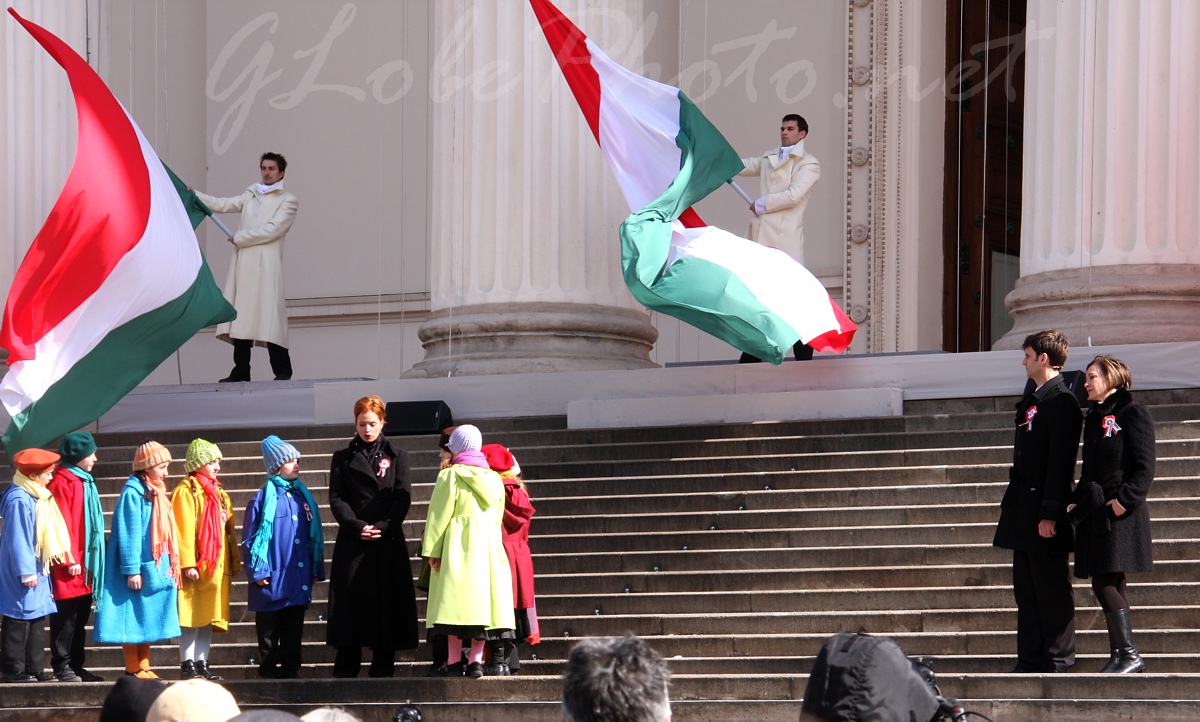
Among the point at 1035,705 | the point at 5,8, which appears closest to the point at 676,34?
the point at 5,8

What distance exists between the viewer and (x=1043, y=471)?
29.3ft

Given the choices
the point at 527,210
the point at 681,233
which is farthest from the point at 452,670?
the point at 527,210

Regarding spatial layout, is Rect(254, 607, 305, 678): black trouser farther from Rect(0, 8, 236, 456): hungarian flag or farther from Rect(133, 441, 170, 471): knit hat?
Rect(0, 8, 236, 456): hungarian flag

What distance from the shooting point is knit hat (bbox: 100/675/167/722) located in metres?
4.48

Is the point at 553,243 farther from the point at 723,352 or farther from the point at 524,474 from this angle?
the point at 723,352

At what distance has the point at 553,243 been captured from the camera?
1544cm

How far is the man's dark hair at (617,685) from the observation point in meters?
3.84

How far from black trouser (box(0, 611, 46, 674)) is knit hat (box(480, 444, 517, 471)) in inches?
95.0

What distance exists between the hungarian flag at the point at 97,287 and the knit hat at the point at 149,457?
8.41ft

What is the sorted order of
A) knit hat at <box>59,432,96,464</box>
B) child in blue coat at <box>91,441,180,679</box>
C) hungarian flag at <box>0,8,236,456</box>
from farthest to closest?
hungarian flag at <box>0,8,236,456</box> < knit hat at <box>59,432,96,464</box> < child in blue coat at <box>91,441,180,679</box>

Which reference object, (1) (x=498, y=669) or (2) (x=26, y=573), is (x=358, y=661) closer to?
(1) (x=498, y=669)

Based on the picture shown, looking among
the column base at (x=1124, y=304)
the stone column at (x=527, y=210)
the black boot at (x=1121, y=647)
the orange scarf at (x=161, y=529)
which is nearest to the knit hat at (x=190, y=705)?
the black boot at (x=1121, y=647)

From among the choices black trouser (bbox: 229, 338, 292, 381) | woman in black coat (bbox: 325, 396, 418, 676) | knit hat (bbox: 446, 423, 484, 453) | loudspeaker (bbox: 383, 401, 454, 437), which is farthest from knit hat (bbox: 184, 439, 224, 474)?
black trouser (bbox: 229, 338, 292, 381)

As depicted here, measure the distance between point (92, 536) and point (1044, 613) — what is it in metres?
4.95
